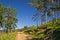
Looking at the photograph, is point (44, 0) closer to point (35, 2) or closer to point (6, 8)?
point (35, 2)

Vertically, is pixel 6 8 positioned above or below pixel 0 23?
above

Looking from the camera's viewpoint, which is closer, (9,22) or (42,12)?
(42,12)

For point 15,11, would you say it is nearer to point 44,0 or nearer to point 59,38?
point 44,0

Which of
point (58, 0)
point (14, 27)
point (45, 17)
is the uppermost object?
point (58, 0)

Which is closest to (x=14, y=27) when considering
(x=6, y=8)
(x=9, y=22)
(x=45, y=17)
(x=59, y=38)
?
(x=9, y=22)

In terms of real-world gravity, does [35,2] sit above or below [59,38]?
above

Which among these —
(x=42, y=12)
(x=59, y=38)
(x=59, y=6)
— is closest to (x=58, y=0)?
(x=59, y=6)

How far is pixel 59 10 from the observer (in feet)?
93.6

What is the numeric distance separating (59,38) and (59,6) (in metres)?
8.35

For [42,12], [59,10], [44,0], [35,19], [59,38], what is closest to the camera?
[59,38]

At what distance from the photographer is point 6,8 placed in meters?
66.1

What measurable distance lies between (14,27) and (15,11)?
432 inches

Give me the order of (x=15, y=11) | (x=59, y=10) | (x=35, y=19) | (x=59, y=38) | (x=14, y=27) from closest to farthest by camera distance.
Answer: (x=59, y=38), (x=59, y=10), (x=35, y=19), (x=15, y=11), (x=14, y=27)

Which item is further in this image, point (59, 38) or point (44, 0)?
point (44, 0)
